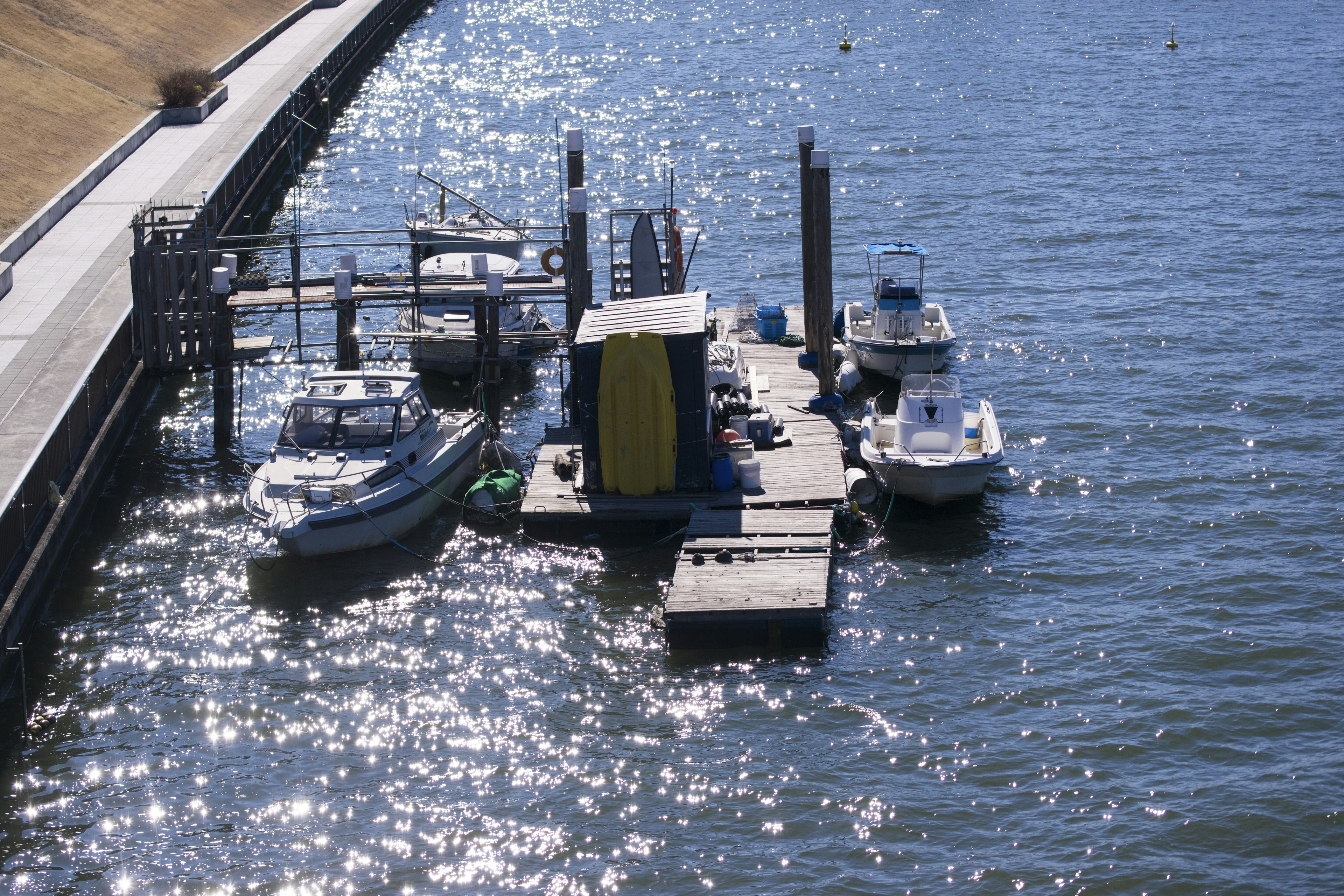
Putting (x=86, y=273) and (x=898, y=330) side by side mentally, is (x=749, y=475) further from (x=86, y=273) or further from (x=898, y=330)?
(x=86, y=273)

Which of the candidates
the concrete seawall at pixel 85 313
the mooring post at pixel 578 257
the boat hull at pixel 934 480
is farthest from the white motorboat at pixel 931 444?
the concrete seawall at pixel 85 313

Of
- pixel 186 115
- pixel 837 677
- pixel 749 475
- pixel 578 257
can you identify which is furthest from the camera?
pixel 186 115

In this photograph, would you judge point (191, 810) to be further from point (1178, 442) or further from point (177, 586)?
point (1178, 442)

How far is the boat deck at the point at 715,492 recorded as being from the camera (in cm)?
2252

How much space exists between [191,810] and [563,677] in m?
5.08

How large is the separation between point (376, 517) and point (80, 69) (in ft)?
118

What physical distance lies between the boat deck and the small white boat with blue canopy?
3.65m

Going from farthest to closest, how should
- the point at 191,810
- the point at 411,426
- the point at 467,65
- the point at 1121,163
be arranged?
the point at 467,65
the point at 1121,163
the point at 411,426
the point at 191,810

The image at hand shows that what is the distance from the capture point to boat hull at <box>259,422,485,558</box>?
21703mm

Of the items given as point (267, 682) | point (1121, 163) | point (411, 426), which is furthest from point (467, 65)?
point (267, 682)

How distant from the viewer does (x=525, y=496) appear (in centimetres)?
2298

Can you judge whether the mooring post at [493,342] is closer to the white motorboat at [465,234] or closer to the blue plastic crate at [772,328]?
the white motorboat at [465,234]

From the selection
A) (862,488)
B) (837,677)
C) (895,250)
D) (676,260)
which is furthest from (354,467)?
(895,250)

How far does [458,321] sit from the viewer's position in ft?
99.1
